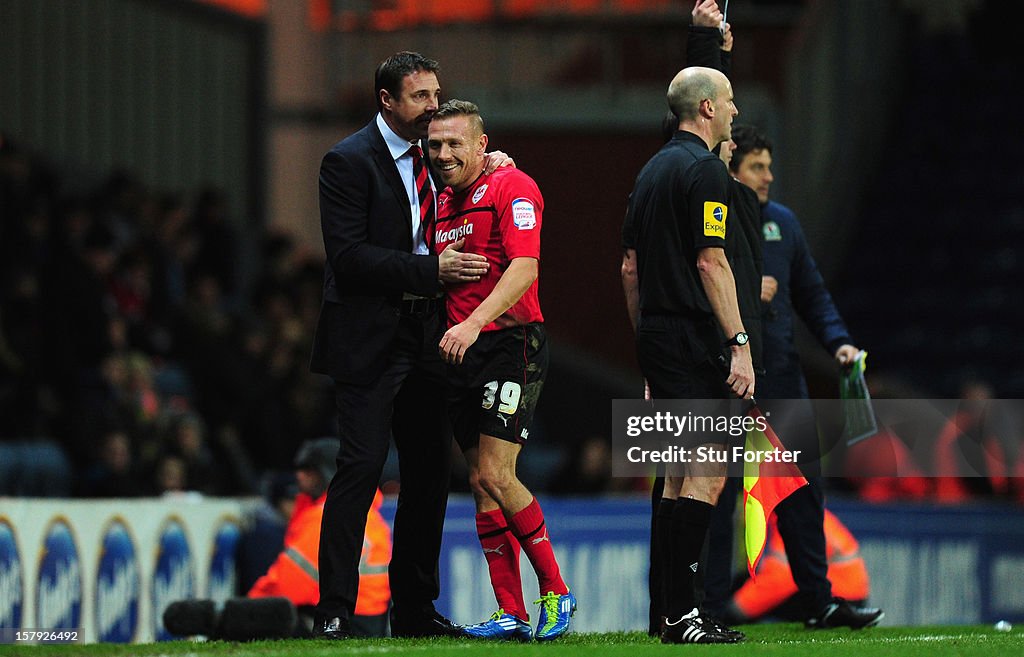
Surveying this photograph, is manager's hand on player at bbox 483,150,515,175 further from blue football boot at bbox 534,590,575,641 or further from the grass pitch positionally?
the grass pitch

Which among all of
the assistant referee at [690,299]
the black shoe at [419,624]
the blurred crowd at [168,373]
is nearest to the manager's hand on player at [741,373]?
the assistant referee at [690,299]

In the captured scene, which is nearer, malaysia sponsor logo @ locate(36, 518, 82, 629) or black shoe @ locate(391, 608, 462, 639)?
black shoe @ locate(391, 608, 462, 639)

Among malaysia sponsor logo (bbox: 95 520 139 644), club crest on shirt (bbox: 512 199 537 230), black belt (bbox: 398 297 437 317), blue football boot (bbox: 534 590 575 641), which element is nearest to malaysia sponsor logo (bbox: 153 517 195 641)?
malaysia sponsor logo (bbox: 95 520 139 644)

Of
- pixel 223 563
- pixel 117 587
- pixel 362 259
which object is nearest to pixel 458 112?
pixel 362 259

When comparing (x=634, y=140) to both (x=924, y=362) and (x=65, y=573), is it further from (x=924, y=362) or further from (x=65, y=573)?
(x=65, y=573)

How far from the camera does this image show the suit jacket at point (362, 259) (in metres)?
7.18

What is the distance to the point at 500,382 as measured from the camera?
711 cm

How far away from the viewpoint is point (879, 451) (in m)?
14.6

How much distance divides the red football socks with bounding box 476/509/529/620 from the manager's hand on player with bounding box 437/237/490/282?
0.92 m

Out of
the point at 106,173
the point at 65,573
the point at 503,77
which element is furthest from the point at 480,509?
the point at 503,77

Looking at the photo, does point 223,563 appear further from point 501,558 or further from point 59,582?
point 501,558

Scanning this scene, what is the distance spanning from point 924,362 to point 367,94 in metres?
6.55

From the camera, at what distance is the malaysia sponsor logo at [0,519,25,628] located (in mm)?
9117

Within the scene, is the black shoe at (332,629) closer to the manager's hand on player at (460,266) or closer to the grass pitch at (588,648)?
the grass pitch at (588,648)
